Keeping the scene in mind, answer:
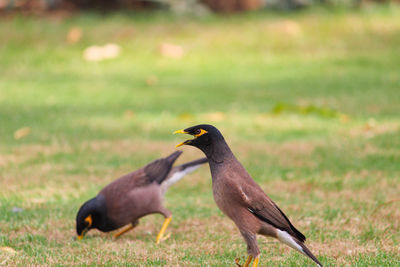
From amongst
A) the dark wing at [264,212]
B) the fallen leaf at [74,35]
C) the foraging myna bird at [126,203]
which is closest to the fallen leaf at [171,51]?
the fallen leaf at [74,35]

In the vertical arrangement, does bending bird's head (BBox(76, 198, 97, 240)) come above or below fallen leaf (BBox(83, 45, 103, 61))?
above

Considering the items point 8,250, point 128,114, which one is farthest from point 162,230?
point 128,114

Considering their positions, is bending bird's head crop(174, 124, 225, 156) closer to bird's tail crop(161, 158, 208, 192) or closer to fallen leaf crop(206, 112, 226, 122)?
bird's tail crop(161, 158, 208, 192)

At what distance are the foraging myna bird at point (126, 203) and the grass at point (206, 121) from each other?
0.51ft

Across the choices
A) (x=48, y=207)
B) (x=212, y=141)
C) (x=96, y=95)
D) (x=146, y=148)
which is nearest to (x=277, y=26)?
(x=96, y=95)

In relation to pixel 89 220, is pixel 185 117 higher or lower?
lower

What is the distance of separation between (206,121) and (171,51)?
5776mm

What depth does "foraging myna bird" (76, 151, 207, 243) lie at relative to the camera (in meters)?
5.45

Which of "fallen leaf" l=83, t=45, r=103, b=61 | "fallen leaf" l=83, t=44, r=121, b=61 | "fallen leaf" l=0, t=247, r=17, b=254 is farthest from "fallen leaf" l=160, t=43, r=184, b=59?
"fallen leaf" l=0, t=247, r=17, b=254

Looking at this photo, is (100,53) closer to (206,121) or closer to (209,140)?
(206,121)

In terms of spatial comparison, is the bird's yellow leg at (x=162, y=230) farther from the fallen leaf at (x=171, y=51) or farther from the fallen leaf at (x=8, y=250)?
the fallen leaf at (x=171, y=51)

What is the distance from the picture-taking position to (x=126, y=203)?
5539mm

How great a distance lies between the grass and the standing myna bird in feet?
1.37

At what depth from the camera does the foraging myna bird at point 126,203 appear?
5.45 meters
